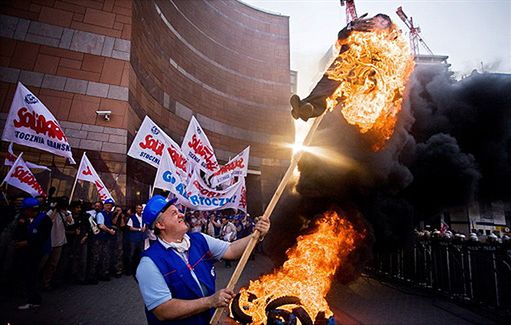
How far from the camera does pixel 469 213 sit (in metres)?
17.2

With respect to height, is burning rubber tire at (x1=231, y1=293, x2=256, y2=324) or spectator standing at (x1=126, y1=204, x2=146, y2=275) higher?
spectator standing at (x1=126, y1=204, x2=146, y2=275)

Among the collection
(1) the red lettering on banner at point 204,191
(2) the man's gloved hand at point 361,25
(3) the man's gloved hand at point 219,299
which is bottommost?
(3) the man's gloved hand at point 219,299

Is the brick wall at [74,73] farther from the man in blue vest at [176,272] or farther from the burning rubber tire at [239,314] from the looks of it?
the man in blue vest at [176,272]

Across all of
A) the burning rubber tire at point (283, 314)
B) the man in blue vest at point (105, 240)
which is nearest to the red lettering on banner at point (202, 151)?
the man in blue vest at point (105, 240)

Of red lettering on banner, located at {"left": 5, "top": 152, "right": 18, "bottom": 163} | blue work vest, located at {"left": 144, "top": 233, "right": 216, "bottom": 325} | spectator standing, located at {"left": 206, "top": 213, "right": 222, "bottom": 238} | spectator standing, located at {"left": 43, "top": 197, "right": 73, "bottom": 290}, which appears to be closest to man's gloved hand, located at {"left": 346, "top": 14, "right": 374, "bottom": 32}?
blue work vest, located at {"left": 144, "top": 233, "right": 216, "bottom": 325}

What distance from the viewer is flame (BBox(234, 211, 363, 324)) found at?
4.64 metres

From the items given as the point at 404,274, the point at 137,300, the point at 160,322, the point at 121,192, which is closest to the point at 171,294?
the point at 160,322

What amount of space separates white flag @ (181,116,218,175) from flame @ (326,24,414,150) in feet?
15.7

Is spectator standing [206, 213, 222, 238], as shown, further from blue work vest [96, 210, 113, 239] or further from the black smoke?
the black smoke

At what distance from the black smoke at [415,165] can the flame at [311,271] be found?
0.34 metres

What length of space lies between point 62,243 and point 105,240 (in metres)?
1.36

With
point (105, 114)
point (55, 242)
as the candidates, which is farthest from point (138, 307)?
point (105, 114)

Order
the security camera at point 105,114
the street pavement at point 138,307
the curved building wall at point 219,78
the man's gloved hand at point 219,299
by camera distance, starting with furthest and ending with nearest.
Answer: the curved building wall at point 219,78 → the security camera at point 105,114 → the street pavement at point 138,307 → the man's gloved hand at point 219,299

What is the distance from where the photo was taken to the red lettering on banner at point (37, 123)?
22.2 ft
